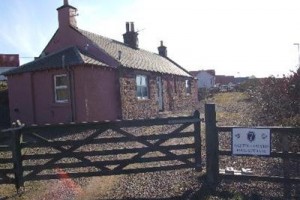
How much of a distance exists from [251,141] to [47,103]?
1466 cm

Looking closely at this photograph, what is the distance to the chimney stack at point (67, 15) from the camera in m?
22.0

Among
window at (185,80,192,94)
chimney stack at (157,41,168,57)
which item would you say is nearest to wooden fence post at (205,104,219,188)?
window at (185,80,192,94)

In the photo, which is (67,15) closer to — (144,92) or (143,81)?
(143,81)

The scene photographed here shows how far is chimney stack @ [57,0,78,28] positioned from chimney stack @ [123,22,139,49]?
778 centimetres

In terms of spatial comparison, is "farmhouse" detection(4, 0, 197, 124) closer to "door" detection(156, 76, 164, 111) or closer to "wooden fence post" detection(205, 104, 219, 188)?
"door" detection(156, 76, 164, 111)

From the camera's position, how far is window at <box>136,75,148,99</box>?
925 inches

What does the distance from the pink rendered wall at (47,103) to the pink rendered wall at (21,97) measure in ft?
1.54

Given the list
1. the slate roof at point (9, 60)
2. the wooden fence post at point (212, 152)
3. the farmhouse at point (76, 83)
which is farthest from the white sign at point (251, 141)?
the slate roof at point (9, 60)

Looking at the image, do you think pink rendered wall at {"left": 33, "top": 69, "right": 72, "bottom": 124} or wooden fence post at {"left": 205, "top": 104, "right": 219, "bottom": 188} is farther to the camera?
pink rendered wall at {"left": 33, "top": 69, "right": 72, "bottom": 124}

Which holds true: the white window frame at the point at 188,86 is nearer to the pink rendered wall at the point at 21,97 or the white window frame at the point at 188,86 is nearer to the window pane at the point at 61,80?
the window pane at the point at 61,80

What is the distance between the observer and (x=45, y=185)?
341 inches

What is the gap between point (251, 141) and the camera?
7496mm

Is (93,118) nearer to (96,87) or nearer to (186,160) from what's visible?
(96,87)

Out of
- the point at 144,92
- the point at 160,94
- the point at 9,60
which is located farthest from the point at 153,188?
the point at 9,60
